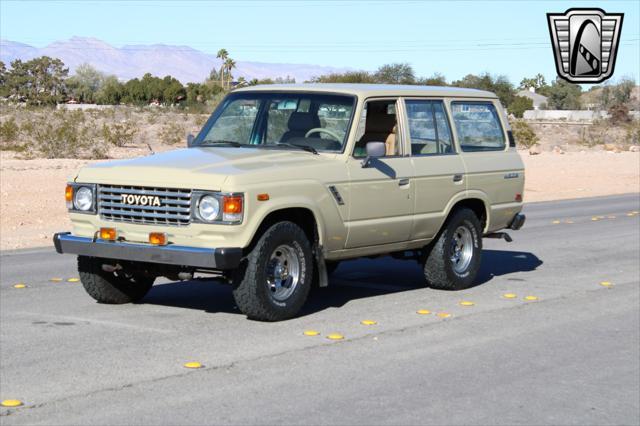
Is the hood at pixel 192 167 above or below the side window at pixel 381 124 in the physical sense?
below

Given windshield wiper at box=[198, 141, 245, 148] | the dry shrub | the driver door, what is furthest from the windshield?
the dry shrub

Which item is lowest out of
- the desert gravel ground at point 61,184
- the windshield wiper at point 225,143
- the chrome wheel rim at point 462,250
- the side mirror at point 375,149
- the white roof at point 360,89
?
the desert gravel ground at point 61,184

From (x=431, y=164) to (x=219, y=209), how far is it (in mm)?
2778

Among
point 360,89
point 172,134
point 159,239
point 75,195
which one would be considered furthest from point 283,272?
point 172,134

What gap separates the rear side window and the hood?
221 centimetres

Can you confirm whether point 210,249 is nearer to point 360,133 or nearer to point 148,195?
point 148,195

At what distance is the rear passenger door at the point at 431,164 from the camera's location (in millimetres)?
10305

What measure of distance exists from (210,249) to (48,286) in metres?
3.08

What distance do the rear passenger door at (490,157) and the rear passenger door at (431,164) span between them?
0.65ft

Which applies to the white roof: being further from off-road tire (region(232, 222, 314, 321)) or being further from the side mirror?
off-road tire (region(232, 222, 314, 321))

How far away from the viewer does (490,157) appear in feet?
37.1

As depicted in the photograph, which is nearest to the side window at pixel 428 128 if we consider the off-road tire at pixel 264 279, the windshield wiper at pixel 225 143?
the windshield wiper at pixel 225 143

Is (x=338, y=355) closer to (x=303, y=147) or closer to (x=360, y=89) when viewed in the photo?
(x=303, y=147)

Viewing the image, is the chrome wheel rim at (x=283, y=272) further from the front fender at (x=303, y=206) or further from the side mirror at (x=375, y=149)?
the side mirror at (x=375, y=149)
